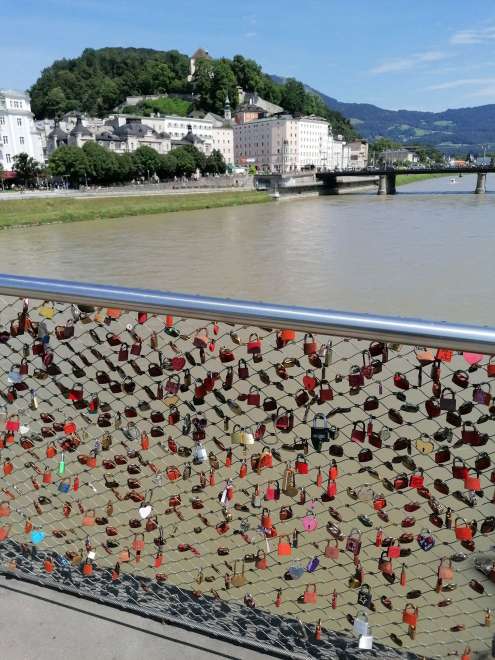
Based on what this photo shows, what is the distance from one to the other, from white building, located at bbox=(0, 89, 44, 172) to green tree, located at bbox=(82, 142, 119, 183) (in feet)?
30.6

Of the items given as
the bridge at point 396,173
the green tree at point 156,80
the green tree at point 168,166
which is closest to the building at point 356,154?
the green tree at point 156,80

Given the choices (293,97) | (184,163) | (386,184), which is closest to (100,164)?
(184,163)

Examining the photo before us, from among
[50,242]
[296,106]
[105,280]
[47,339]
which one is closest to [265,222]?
[50,242]

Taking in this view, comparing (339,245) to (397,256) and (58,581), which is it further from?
(58,581)

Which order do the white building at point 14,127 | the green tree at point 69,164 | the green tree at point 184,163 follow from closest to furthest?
the green tree at point 69,164 < the white building at point 14,127 < the green tree at point 184,163

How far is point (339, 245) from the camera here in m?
19.5

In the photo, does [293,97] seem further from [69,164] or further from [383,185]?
[69,164]

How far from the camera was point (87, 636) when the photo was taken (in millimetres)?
1520

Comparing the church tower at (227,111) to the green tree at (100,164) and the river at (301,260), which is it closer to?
the green tree at (100,164)

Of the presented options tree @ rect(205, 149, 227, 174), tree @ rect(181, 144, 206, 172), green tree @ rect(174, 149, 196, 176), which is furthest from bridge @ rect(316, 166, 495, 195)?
green tree @ rect(174, 149, 196, 176)

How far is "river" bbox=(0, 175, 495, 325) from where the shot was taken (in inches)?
444

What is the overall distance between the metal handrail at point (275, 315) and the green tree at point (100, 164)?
175 ft

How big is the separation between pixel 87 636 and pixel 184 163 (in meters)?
66.6

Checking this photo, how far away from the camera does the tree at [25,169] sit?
49312 mm
